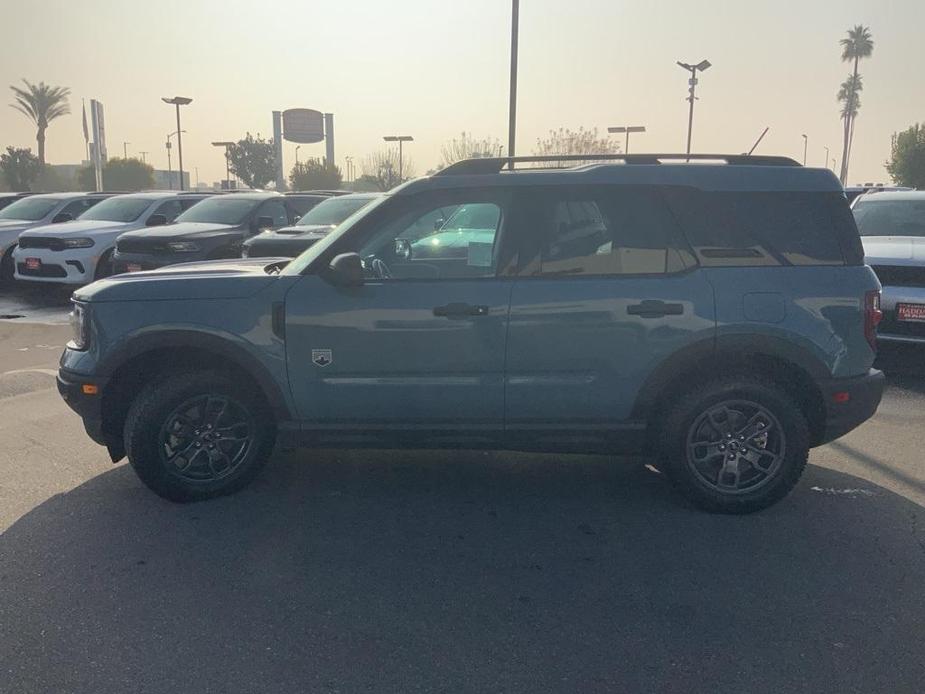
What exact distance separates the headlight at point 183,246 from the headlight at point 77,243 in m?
2.40

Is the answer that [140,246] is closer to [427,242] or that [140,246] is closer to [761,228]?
[427,242]

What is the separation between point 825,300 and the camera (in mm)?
4039

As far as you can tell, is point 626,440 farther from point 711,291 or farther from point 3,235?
point 3,235

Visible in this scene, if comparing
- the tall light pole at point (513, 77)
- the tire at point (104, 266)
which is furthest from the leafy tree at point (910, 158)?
the tire at point (104, 266)

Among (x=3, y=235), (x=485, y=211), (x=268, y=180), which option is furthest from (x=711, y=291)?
(x=268, y=180)

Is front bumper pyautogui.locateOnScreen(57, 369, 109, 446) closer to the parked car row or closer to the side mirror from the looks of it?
the side mirror

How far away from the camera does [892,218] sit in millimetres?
9195

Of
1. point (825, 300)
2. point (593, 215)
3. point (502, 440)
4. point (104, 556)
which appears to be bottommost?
point (104, 556)

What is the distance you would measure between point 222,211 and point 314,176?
34.1 m

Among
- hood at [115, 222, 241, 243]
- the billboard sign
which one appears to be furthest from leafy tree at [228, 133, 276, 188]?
hood at [115, 222, 241, 243]

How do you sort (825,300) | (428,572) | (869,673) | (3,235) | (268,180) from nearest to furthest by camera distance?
1. (869,673)
2. (428,572)
3. (825,300)
4. (3,235)
5. (268,180)

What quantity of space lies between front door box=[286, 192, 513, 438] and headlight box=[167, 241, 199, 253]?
7410 millimetres

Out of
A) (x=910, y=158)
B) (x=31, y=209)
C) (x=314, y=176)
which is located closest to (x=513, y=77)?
(x=31, y=209)

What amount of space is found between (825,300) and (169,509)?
373 cm
